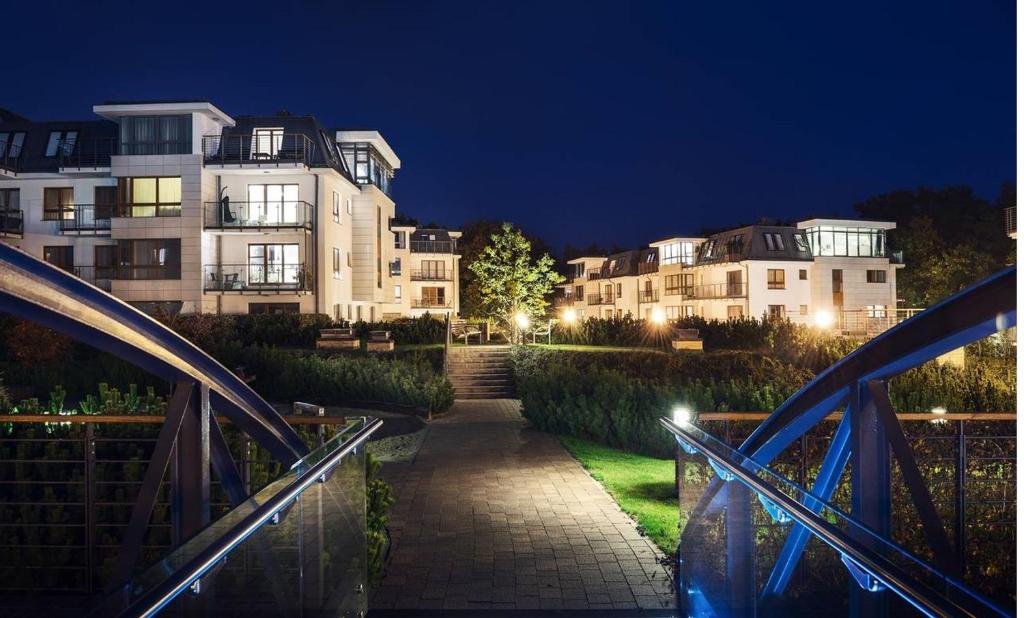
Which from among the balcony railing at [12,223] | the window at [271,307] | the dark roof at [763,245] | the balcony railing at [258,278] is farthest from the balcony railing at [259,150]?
the dark roof at [763,245]

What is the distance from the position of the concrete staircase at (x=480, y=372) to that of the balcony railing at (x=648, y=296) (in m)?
38.0

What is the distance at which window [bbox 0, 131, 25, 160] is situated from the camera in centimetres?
3625

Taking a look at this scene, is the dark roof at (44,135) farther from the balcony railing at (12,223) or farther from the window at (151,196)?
the window at (151,196)

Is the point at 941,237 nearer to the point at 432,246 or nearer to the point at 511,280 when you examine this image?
the point at 432,246

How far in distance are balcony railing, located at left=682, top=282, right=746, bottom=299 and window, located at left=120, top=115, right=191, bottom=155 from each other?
35056 mm

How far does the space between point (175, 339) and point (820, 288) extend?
54.6m

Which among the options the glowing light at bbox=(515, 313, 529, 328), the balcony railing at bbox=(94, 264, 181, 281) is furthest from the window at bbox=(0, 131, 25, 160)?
the glowing light at bbox=(515, 313, 529, 328)

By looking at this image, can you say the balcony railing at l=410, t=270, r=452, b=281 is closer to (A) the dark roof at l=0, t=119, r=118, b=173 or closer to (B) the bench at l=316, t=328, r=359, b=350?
(A) the dark roof at l=0, t=119, r=118, b=173

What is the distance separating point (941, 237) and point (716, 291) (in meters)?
21.2

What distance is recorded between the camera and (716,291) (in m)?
55.6

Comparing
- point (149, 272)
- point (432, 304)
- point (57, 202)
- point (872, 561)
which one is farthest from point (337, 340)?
point (432, 304)

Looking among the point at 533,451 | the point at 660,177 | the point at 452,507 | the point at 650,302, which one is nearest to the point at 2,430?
the point at 452,507

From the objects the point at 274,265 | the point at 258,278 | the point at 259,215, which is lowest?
the point at 258,278

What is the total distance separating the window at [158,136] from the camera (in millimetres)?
33562
